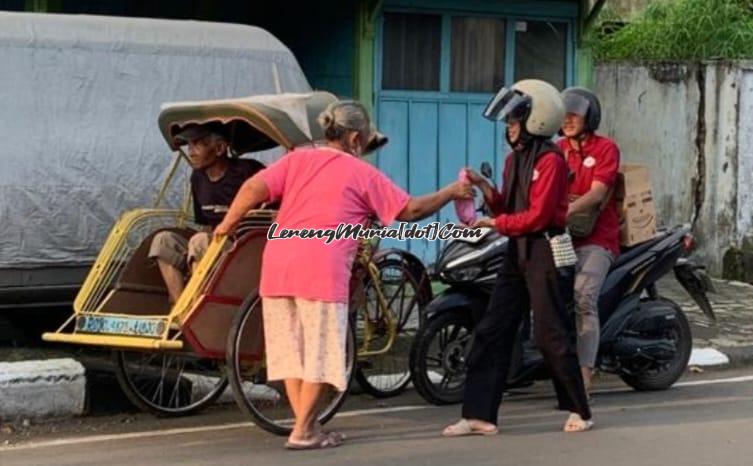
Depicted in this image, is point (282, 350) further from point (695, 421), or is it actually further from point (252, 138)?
point (695, 421)

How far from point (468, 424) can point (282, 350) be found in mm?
1151

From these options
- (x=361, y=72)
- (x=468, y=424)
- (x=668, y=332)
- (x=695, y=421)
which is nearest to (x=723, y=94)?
(x=361, y=72)

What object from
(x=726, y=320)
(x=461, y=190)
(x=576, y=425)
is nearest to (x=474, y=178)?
(x=461, y=190)

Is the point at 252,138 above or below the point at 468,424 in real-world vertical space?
above

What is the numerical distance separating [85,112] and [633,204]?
352 cm

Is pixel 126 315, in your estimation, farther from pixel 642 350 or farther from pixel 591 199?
pixel 642 350

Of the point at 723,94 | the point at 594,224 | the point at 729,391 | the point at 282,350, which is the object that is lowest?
the point at 729,391

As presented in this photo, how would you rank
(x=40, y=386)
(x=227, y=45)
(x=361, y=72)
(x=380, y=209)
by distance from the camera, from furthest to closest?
Result: 1. (x=361, y=72)
2. (x=227, y=45)
3. (x=40, y=386)
4. (x=380, y=209)

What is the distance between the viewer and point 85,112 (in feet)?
29.3

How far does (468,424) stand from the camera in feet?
24.4

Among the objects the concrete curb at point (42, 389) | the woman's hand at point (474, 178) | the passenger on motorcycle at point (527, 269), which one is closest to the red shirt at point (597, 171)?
the passenger on motorcycle at point (527, 269)

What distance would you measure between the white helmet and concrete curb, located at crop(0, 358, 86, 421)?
2855 mm

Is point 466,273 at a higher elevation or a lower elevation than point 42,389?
higher

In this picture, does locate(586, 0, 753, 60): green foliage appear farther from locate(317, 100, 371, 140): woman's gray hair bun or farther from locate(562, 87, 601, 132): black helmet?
locate(317, 100, 371, 140): woman's gray hair bun
